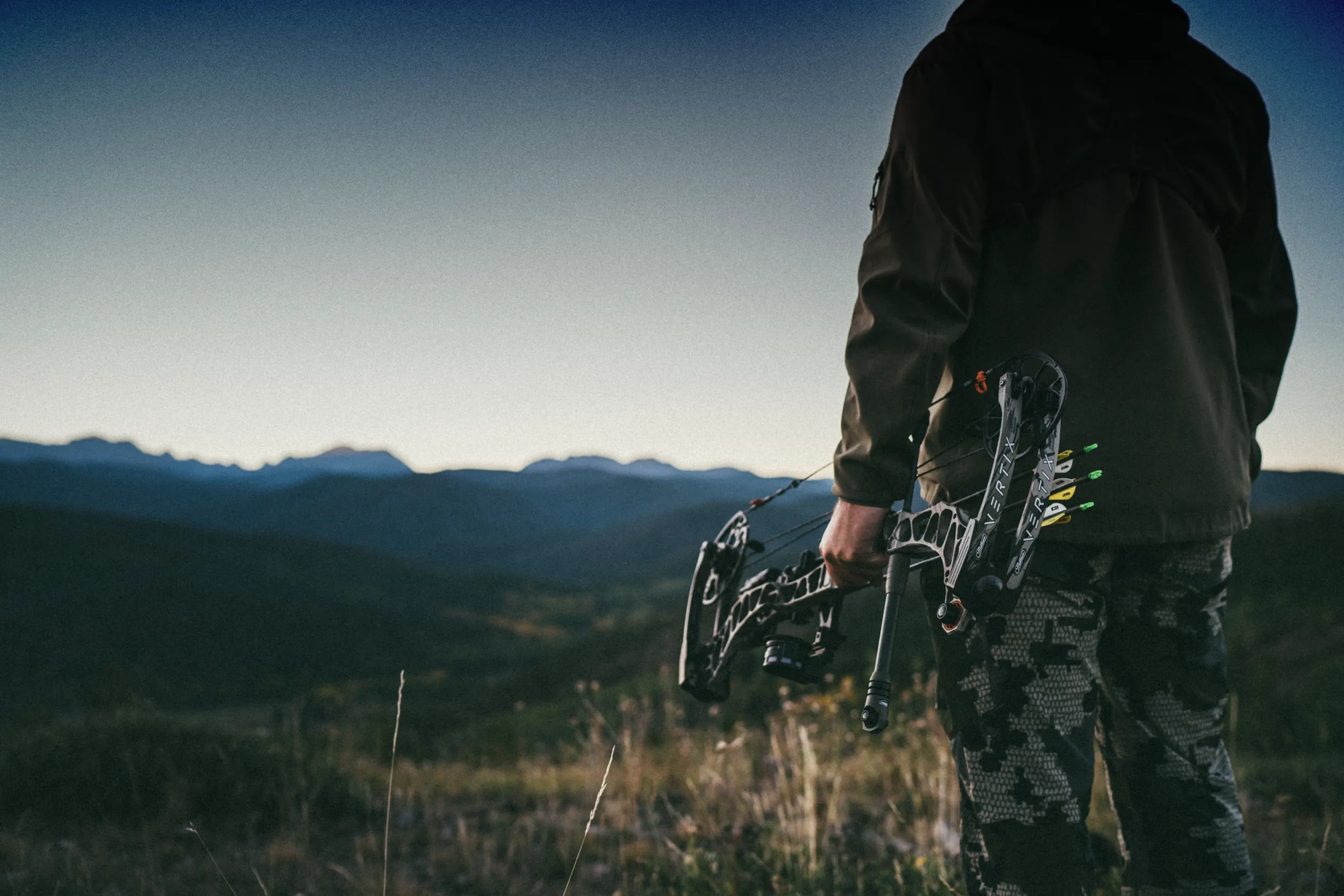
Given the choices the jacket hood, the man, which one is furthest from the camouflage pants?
the jacket hood

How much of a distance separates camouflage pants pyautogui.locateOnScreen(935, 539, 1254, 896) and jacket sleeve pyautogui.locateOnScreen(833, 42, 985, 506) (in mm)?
381

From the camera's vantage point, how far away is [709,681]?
229cm

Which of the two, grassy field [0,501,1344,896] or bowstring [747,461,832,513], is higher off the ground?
bowstring [747,461,832,513]

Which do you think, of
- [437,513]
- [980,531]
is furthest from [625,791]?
[437,513]

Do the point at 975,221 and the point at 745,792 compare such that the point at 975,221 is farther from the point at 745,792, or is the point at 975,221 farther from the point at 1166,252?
the point at 745,792

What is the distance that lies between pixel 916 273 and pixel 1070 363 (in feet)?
1.21

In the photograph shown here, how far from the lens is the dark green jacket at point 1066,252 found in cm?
151

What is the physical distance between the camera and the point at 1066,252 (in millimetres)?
1514

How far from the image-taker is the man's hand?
1.59m

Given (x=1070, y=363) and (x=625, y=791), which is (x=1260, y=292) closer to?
(x=1070, y=363)

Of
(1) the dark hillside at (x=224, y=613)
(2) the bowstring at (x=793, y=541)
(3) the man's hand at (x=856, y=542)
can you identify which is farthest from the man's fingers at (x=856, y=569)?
(1) the dark hillside at (x=224, y=613)

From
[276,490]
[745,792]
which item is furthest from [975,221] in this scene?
[276,490]

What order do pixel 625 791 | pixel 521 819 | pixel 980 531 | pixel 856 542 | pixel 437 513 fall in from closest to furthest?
1. pixel 980 531
2. pixel 856 542
3. pixel 521 819
4. pixel 625 791
5. pixel 437 513

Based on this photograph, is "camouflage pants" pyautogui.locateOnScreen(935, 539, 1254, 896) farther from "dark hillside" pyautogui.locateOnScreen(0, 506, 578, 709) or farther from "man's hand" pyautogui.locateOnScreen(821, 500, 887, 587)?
"dark hillside" pyautogui.locateOnScreen(0, 506, 578, 709)
